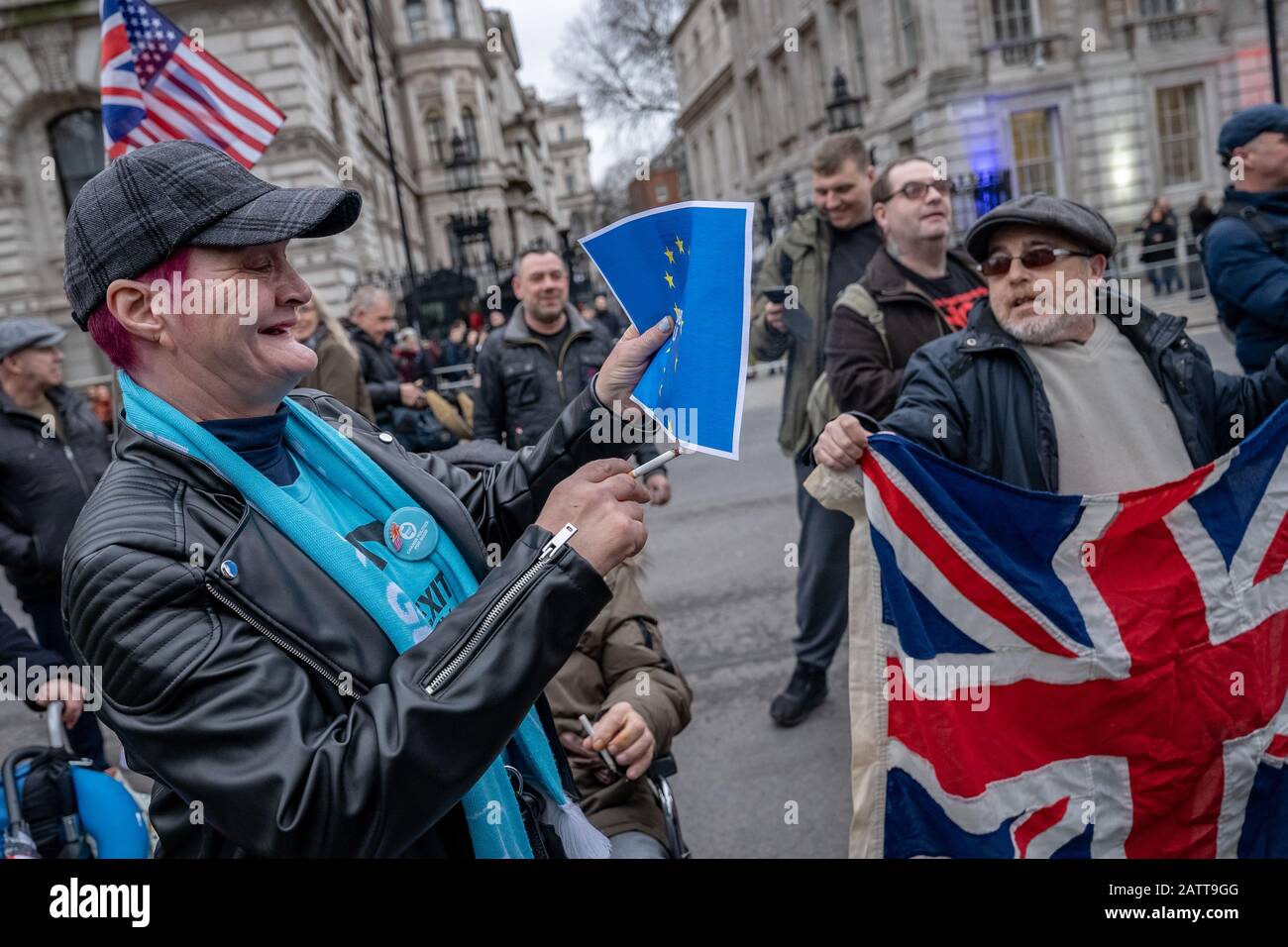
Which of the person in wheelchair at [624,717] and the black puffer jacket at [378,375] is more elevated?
the black puffer jacket at [378,375]

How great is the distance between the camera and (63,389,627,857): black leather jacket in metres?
1.22

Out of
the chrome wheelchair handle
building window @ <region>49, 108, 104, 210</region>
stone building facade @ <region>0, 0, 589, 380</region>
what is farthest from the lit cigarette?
building window @ <region>49, 108, 104, 210</region>

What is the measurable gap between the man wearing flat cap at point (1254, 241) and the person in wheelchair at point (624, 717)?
2788 mm

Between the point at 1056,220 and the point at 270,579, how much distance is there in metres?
2.46

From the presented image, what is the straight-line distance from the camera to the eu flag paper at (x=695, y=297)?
57.3 inches

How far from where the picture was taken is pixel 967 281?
415cm

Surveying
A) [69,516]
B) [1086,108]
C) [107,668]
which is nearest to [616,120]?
[1086,108]

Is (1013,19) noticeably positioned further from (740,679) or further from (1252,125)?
(740,679)

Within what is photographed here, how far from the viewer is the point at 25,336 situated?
4.57 meters

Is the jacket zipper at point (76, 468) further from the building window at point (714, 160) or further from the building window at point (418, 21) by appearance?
the building window at point (418, 21)

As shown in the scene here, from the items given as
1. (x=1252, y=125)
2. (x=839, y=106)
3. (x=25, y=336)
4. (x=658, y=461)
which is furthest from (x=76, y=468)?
(x=839, y=106)

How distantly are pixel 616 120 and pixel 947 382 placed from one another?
50.4 meters

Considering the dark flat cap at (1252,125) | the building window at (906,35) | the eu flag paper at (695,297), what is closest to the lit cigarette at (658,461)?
the eu flag paper at (695,297)

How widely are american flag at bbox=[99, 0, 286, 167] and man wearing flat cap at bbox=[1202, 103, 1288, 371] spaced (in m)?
4.69
